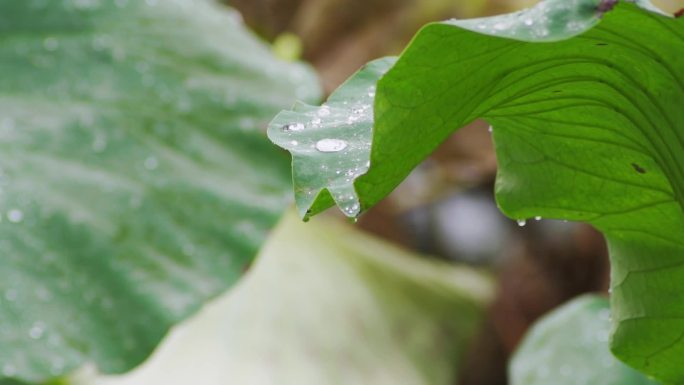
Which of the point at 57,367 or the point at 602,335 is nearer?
the point at 57,367

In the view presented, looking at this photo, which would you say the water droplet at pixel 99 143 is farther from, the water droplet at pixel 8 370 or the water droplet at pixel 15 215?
the water droplet at pixel 8 370

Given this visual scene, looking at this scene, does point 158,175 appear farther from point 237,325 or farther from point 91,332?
point 237,325

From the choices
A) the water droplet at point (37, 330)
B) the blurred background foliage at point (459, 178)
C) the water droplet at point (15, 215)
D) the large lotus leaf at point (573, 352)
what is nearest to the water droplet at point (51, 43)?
the water droplet at point (15, 215)

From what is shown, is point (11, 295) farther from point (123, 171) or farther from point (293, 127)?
point (293, 127)

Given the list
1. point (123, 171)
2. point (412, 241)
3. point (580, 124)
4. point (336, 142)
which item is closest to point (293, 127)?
point (336, 142)

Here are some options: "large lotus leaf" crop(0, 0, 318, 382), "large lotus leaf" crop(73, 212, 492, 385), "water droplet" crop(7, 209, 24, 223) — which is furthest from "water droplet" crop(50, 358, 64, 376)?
"large lotus leaf" crop(73, 212, 492, 385)

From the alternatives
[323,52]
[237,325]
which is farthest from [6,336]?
[323,52]

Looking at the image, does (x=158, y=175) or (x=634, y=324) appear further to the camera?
(x=158, y=175)
